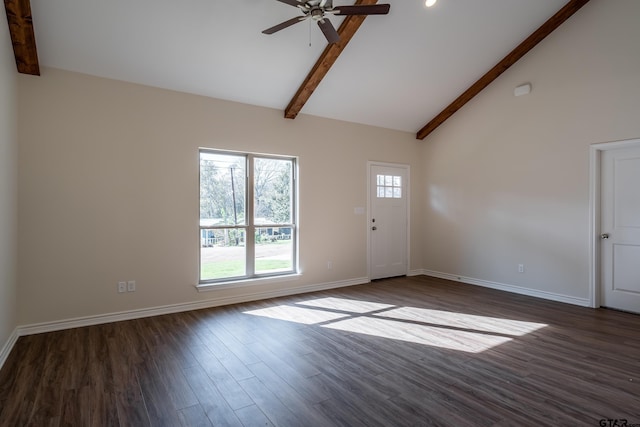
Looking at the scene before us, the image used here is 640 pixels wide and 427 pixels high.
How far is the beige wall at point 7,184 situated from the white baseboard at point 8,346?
46 mm

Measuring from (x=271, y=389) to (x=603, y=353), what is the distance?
2911 mm

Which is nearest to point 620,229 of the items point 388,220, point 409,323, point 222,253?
point 409,323

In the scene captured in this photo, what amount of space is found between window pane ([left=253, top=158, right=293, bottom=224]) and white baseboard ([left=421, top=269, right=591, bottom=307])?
3.14 meters

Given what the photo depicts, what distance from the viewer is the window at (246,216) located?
4438 mm

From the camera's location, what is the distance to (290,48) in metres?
A: 3.94

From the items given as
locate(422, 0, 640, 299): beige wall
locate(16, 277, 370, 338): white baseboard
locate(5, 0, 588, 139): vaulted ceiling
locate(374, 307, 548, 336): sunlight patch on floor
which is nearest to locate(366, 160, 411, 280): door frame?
locate(422, 0, 640, 299): beige wall

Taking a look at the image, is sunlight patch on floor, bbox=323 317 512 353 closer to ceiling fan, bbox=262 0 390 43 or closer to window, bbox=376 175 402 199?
window, bbox=376 175 402 199

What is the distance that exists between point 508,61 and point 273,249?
4498mm

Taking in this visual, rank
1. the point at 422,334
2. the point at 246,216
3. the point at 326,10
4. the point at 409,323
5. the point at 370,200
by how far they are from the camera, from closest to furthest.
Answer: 1. the point at 326,10
2. the point at 422,334
3. the point at 409,323
4. the point at 246,216
5. the point at 370,200

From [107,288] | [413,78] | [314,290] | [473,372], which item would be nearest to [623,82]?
[413,78]

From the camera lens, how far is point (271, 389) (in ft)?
7.67

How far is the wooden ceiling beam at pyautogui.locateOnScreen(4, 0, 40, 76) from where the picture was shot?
2788 mm

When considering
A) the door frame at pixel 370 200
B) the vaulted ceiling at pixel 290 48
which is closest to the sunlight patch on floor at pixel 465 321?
the door frame at pixel 370 200

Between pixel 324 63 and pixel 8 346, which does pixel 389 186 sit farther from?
pixel 8 346
